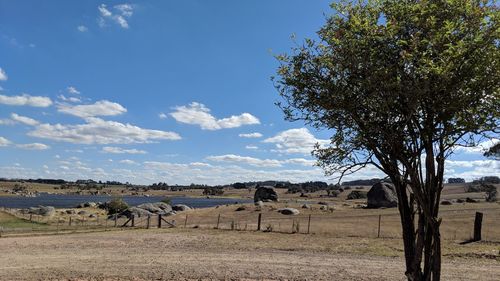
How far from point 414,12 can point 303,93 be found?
2.29 meters

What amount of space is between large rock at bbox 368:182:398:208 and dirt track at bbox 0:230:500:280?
146 feet

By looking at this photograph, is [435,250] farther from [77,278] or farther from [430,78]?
[77,278]

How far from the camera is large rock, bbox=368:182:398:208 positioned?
225 feet

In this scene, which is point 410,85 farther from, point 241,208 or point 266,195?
point 266,195

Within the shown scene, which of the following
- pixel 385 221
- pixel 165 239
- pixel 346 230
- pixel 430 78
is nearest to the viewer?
pixel 430 78

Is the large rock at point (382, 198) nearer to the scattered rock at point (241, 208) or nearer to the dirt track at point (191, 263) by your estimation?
the scattered rock at point (241, 208)

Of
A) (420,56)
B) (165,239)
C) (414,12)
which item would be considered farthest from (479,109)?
(165,239)

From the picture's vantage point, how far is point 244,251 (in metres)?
23.3

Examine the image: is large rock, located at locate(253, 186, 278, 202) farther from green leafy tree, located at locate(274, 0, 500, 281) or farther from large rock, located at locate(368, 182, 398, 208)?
green leafy tree, located at locate(274, 0, 500, 281)

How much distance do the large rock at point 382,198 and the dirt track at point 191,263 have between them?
4446cm

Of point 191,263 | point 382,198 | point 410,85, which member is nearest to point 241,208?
point 382,198

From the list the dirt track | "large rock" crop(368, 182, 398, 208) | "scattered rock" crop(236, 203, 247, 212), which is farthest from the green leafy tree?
"large rock" crop(368, 182, 398, 208)

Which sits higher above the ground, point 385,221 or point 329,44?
point 329,44

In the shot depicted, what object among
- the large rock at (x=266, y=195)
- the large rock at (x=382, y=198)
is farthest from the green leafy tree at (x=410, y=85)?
the large rock at (x=266, y=195)
